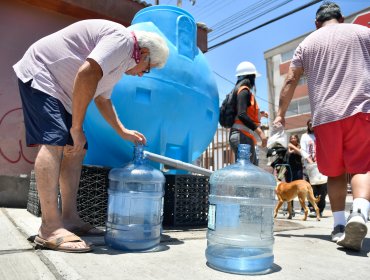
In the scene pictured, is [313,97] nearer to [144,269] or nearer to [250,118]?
[250,118]

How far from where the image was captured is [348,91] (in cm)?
243

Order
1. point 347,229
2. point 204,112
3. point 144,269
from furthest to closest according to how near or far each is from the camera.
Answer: point 204,112 → point 347,229 → point 144,269

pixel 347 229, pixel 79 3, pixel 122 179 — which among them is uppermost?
pixel 79 3

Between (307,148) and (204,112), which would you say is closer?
(204,112)

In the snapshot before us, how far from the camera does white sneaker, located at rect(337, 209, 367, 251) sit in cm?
201

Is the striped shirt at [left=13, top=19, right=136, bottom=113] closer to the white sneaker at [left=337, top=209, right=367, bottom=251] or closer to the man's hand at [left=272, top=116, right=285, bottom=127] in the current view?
the man's hand at [left=272, top=116, right=285, bottom=127]

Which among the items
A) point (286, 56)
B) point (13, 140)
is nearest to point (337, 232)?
point (13, 140)

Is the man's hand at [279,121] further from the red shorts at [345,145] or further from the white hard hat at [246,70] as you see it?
the white hard hat at [246,70]

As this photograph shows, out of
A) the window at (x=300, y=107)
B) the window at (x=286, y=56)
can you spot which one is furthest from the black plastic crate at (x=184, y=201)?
the window at (x=286, y=56)

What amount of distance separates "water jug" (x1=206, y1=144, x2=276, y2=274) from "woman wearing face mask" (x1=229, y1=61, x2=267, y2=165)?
137 centimetres

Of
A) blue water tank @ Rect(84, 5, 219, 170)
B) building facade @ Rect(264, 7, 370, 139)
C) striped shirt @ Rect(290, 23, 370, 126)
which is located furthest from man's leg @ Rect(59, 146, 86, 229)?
building facade @ Rect(264, 7, 370, 139)

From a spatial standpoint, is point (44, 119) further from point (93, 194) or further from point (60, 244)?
point (93, 194)

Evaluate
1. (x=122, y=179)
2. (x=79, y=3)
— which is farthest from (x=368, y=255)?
(x=79, y=3)

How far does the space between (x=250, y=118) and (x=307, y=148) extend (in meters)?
2.67
